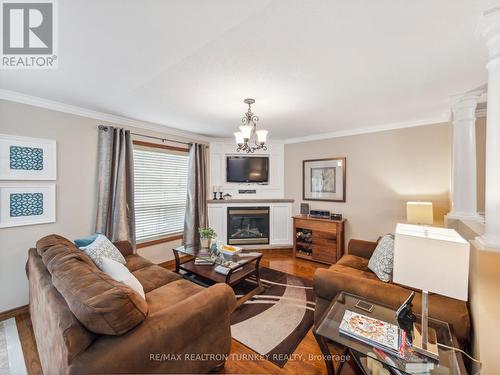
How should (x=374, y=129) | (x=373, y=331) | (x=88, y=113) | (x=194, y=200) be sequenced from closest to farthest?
(x=373, y=331) → (x=88, y=113) → (x=374, y=129) → (x=194, y=200)

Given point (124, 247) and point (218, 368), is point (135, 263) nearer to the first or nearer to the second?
point (124, 247)

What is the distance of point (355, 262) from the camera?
2.79 meters

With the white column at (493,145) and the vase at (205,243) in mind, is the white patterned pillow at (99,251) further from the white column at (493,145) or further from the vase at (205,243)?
the white column at (493,145)

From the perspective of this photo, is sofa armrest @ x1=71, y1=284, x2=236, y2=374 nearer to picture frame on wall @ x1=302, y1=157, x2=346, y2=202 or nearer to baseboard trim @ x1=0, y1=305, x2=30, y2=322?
baseboard trim @ x1=0, y1=305, x2=30, y2=322

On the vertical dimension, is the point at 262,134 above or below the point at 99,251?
above

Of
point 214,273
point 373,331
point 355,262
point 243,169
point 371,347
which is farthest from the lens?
point 243,169

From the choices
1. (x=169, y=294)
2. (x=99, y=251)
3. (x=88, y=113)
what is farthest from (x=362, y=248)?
(x=88, y=113)

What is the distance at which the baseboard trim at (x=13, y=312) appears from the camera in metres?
2.31

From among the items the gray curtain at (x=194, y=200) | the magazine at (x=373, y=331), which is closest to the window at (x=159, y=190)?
the gray curtain at (x=194, y=200)

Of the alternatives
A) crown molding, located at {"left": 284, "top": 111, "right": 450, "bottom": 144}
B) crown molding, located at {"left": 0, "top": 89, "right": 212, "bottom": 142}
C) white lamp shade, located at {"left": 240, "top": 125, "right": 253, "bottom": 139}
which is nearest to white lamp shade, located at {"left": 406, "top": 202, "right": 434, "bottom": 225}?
crown molding, located at {"left": 284, "top": 111, "right": 450, "bottom": 144}

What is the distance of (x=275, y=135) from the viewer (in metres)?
4.45

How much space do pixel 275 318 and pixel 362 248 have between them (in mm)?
1649

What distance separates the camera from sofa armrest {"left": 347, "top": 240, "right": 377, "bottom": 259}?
9.84 ft

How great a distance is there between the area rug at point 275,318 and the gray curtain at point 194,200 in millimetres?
1564
